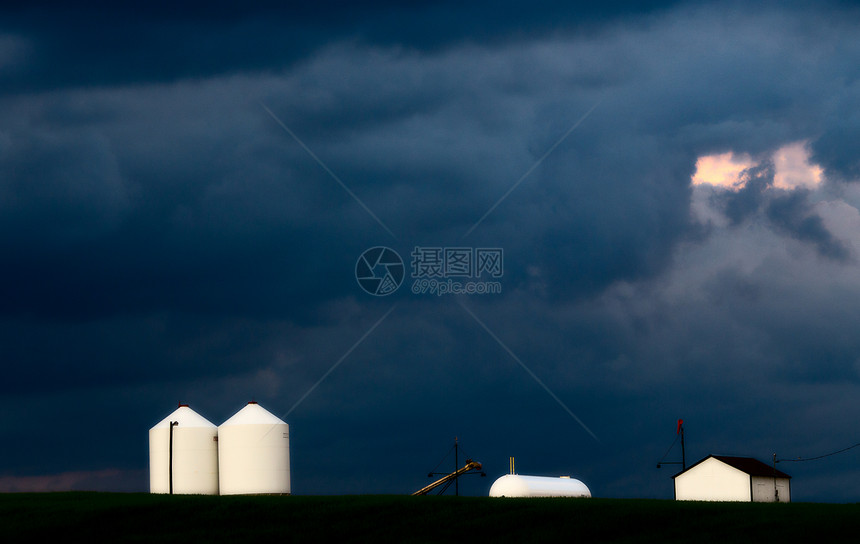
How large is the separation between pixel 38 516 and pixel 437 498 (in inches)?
899

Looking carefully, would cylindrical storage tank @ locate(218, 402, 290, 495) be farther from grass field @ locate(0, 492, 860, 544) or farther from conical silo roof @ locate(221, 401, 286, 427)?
grass field @ locate(0, 492, 860, 544)

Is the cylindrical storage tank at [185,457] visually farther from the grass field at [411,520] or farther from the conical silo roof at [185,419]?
the grass field at [411,520]

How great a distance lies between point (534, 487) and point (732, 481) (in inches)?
622

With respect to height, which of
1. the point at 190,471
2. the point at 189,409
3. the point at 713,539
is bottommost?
the point at 713,539

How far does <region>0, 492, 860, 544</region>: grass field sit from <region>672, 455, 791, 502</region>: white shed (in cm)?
2040

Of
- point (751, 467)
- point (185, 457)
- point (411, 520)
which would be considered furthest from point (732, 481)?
point (185, 457)

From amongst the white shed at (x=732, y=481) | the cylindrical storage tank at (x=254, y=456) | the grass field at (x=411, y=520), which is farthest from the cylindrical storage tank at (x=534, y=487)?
the cylindrical storage tank at (x=254, y=456)

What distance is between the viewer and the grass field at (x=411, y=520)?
5025 cm

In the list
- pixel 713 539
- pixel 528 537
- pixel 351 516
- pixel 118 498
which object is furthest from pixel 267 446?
pixel 713 539

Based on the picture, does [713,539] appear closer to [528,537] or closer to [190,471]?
[528,537]

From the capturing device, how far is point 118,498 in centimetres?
6325

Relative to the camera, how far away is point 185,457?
71.6 m

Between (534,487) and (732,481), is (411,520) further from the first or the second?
(732,481)

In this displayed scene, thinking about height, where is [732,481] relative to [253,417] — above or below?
below
